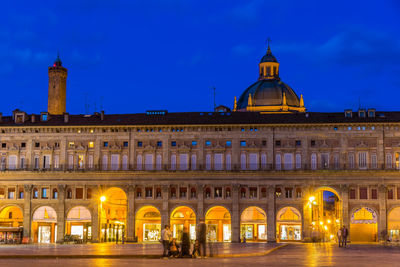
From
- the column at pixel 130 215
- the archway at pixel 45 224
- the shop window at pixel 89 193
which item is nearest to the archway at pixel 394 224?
the column at pixel 130 215

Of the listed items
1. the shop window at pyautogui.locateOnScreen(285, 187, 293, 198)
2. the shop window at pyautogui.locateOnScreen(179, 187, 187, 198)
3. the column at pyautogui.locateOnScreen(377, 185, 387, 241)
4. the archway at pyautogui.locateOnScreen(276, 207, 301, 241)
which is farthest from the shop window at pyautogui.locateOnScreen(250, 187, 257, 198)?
the column at pyautogui.locateOnScreen(377, 185, 387, 241)

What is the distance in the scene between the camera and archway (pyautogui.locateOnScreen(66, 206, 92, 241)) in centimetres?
8444

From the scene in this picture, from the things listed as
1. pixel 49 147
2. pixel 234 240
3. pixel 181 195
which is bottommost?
pixel 234 240

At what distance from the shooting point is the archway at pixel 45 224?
278 feet

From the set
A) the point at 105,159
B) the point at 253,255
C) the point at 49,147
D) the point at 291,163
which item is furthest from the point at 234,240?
the point at 253,255

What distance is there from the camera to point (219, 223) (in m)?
84.2

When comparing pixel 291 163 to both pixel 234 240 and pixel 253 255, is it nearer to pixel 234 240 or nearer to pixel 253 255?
pixel 234 240

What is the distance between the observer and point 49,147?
87188 mm

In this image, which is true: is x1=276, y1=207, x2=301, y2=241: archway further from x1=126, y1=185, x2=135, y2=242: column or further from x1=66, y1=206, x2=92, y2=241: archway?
x1=66, y1=206, x2=92, y2=241: archway

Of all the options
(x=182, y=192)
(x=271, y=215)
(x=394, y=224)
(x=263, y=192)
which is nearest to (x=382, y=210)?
(x=394, y=224)

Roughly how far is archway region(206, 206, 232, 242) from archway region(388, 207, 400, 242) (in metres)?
19.2

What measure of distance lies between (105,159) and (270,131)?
21.1m

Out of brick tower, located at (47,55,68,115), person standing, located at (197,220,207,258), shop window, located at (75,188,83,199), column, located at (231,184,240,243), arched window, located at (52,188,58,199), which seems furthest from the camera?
brick tower, located at (47,55,68,115)

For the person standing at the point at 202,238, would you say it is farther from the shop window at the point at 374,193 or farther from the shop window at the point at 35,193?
the shop window at the point at 35,193
